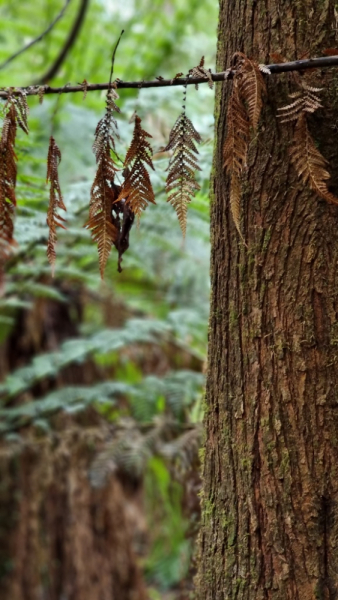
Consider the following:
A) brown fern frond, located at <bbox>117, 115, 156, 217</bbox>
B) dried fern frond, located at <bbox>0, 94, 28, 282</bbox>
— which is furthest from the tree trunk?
dried fern frond, located at <bbox>0, 94, 28, 282</bbox>

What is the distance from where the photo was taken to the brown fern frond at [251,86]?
88 cm

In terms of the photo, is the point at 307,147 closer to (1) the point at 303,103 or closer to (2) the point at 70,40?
(1) the point at 303,103

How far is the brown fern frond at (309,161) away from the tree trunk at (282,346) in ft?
0.12

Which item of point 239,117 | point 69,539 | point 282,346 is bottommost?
point 69,539

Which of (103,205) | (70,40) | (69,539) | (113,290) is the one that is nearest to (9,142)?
(103,205)

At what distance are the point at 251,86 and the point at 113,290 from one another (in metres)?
3.04

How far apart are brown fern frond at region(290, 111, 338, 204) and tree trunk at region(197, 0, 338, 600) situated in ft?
0.12

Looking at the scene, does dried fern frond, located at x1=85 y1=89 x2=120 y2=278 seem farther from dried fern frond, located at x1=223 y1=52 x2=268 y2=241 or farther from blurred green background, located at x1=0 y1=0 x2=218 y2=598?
blurred green background, located at x1=0 y1=0 x2=218 y2=598

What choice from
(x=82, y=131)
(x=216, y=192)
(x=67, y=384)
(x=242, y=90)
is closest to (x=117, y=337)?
(x=67, y=384)

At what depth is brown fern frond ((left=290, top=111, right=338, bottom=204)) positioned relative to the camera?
35.2 inches

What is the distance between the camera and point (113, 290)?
3.89 meters

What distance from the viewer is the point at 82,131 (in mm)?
2750

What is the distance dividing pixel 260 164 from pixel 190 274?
244 cm

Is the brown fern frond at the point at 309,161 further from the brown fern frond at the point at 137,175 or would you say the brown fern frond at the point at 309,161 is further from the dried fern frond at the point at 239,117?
the brown fern frond at the point at 137,175
